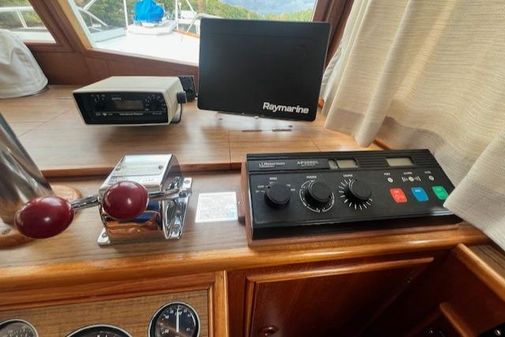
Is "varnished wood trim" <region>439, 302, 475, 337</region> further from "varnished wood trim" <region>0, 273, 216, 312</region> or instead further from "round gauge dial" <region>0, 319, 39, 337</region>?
"round gauge dial" <region>0, 319, 39, 337</region>

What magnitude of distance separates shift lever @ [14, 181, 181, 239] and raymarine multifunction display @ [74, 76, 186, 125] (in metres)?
0.44

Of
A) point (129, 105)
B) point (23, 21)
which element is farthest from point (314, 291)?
point (23, 21)

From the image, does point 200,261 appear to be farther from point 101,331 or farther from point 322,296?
point 322,296

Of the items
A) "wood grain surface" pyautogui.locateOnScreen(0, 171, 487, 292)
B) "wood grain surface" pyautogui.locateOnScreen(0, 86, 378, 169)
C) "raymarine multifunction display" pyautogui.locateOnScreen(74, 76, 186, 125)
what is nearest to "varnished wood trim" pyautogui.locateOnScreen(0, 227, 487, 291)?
"wood grain surface" pyautogui.locateOnScreen(0, 171, 487, 292)

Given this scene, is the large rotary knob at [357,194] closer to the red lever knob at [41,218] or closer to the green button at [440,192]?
the green button at [440,192]

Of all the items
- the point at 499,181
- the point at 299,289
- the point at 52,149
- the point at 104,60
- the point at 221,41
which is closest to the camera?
the point at 499,181

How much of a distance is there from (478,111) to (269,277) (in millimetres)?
563

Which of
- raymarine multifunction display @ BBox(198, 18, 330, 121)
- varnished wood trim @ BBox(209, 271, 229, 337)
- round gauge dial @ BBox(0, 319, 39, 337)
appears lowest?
round gauge dial @ BBox(0, 319, 39, 337)

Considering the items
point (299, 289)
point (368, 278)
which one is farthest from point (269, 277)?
point (368, 278)

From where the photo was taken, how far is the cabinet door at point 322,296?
47 centimetres

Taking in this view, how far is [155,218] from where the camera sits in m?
0.40

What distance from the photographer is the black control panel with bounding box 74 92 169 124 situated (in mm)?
663

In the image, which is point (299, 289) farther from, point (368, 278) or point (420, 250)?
point (420, 250)

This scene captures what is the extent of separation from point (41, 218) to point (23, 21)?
148cm
